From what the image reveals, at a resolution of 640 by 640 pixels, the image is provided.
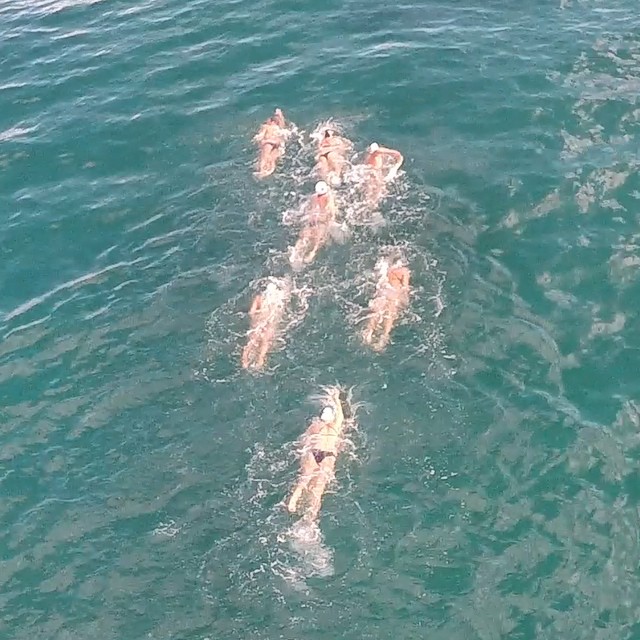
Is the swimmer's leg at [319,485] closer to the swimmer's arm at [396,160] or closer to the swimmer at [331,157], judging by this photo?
the swimmer at [331,157]

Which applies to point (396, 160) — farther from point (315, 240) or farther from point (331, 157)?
point (315, 240)

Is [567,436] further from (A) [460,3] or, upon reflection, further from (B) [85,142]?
(A) [460,3]

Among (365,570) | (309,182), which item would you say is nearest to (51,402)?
(365,570)

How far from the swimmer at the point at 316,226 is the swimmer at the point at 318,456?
264 inches

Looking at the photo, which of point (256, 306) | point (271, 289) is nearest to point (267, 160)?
point (271, 289)

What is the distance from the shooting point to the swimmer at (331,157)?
102ft

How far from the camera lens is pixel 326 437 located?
22062 millimetres

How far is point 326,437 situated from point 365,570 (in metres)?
3.89

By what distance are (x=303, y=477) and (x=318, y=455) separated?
0.72m

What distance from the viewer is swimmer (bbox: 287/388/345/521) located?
826 inches

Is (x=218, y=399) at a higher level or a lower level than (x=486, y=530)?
higher

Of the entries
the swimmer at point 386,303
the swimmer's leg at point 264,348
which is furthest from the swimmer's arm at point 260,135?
the swimmer's leg at point 264,348

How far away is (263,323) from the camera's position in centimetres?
2536

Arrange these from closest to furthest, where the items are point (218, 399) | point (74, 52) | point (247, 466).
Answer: point (247, 466) → point (218, 399) → point (74, 52)
